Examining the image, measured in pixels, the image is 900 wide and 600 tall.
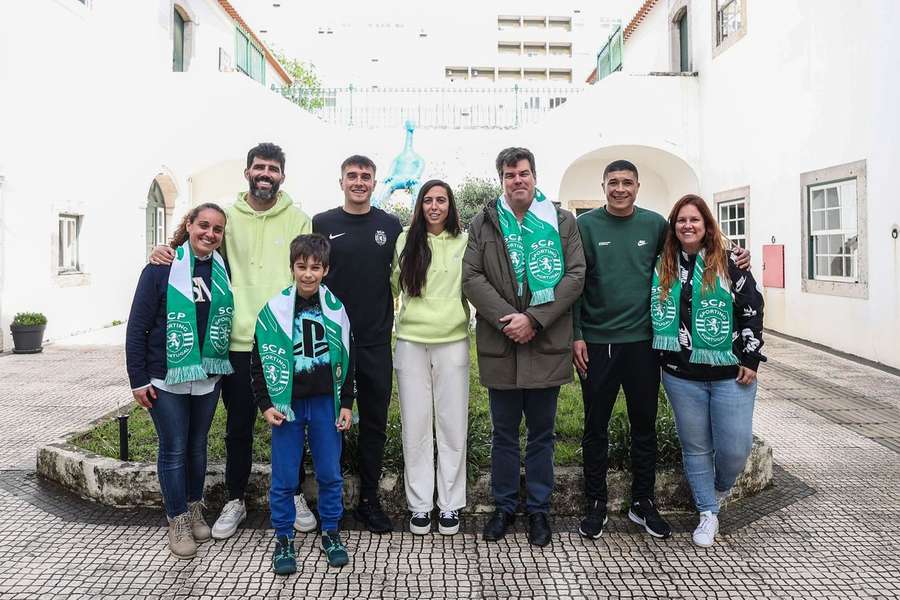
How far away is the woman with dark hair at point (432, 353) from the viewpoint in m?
3.41

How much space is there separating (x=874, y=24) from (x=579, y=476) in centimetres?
804

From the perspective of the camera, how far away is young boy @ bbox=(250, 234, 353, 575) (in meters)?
3.09

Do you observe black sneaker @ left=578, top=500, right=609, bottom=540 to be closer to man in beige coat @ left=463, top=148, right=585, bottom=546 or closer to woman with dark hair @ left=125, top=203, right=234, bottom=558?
man in beige coat @ left=463, top=148, right=585, bottom=546

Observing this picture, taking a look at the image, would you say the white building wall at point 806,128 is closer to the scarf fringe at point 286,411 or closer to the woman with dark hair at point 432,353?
the woman with dark hair at point 432,353

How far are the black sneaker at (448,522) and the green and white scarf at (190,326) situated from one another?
1.33m

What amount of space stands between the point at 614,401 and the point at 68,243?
1134cm

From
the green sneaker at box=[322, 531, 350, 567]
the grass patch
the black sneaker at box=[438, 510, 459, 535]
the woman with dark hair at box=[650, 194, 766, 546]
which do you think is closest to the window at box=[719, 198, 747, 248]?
the grass patch

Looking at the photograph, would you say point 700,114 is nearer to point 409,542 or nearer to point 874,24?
point 874,24

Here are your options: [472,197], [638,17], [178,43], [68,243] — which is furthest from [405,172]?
[638,17]

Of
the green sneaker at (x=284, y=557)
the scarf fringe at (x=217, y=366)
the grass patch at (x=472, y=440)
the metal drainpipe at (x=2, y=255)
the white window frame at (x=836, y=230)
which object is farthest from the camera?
the metal drainpipe at (x=2, y=255)

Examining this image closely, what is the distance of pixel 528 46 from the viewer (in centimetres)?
6034

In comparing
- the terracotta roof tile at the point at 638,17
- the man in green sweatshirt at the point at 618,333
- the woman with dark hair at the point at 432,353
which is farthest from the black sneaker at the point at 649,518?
the terracotta roof tile at the point at 638,17

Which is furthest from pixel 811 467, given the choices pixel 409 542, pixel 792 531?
pixel 409 542

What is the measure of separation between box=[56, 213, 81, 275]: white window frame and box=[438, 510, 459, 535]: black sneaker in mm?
10200
